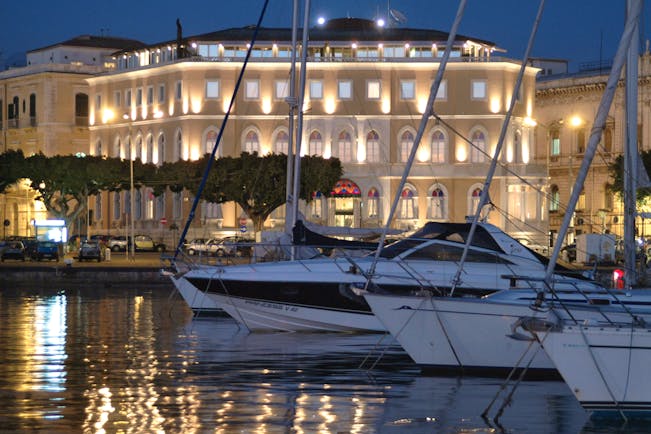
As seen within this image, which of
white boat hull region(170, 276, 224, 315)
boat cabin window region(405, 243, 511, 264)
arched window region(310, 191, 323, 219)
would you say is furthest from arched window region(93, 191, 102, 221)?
boat cabin window region(405, 243, 511, 264)

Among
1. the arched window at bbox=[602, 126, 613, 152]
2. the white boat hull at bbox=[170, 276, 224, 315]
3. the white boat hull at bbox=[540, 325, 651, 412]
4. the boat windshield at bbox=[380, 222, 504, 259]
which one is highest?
the arched window at bbox=[602, 126, 613, 152]

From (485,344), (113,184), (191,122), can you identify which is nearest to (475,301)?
(485,344)

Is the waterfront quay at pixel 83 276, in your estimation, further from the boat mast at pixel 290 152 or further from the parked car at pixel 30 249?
the boat mast at pixel 290 152

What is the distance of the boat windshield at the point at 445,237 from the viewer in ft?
109

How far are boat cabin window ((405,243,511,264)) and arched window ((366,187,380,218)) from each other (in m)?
70.2

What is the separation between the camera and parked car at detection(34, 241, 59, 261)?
263 ft

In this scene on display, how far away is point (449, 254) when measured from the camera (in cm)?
3341

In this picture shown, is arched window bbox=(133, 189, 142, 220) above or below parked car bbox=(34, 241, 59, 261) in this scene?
above

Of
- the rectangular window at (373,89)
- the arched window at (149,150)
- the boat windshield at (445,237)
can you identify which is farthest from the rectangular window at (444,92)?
the boat windshield at (445,237)

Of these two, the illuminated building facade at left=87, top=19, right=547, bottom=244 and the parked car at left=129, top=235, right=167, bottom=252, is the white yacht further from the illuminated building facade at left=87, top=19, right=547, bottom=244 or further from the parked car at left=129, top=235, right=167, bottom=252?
the illuminated building facade at left=87, top=19, right=547, bottom=244

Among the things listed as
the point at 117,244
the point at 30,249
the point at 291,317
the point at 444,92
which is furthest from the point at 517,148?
the point at 291,317

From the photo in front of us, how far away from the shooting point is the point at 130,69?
11075 cm

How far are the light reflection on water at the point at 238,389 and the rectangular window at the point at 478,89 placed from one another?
68455 millimetres

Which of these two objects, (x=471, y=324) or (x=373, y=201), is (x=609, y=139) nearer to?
(x=373, y=201)
